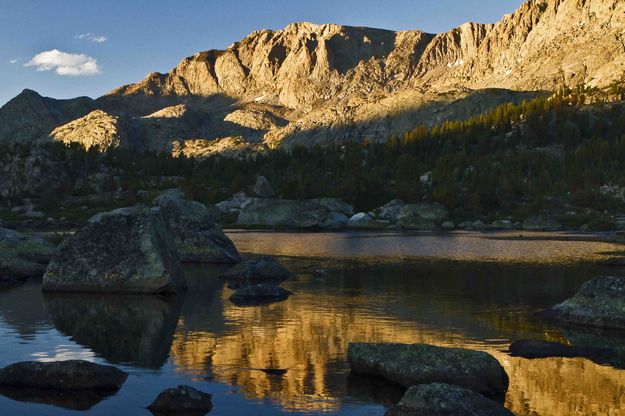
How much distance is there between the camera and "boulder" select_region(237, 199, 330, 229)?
151 metres

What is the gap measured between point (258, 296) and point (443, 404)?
80.4ft

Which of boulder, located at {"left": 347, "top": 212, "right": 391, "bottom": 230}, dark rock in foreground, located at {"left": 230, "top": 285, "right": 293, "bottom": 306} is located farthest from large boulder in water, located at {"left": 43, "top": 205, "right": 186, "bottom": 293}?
boulder, located at {"left": 347, "top": 212, "right": 391, "bottom": 230}

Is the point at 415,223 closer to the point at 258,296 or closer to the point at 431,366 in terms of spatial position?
the point at 258,296

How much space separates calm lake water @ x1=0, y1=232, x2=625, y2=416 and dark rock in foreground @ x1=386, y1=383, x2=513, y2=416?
1.98m

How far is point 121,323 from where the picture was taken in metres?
31.9

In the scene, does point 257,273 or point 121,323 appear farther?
point 257,273

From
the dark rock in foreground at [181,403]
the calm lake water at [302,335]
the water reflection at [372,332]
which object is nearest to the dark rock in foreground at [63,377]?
the calm lake water at [302,335]

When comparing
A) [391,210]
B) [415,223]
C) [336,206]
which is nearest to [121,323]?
[415,223]

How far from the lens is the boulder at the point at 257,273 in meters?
50.3

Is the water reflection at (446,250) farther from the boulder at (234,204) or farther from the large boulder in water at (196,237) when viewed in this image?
the boulder at (234,204)

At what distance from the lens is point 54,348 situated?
26422 mm

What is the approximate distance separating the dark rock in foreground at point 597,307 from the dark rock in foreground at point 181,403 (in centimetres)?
Answer: 2095

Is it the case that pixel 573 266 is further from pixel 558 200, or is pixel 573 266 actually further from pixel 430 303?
pixel 558 200

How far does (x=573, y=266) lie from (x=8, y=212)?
475 feet
